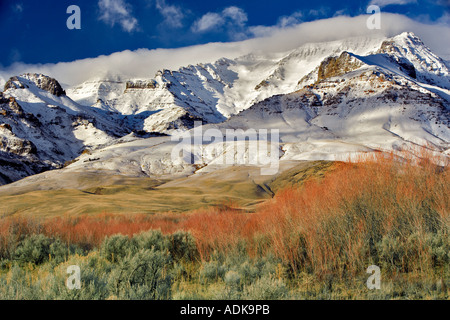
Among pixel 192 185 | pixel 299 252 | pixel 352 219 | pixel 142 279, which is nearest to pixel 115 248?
pixel 142 279

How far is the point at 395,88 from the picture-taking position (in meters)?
183

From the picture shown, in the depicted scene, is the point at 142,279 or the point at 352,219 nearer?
the point at 142,279

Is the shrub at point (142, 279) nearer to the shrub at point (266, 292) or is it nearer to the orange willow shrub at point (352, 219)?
the shrub at point (266, 292)

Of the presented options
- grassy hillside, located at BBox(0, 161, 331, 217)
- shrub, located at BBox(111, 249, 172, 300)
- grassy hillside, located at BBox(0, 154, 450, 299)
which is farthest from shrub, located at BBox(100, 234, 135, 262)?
grassy hillside, located at BBox(0, 161, 331, 217)

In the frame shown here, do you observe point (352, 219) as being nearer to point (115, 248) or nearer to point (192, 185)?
point (115, 248)

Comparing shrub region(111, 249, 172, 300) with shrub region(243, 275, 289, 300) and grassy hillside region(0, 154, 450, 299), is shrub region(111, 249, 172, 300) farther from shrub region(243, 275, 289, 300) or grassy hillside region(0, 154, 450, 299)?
shrub region(243, 275, 289, 300)

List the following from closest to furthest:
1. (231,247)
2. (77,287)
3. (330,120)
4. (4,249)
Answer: (77,287) → (231,247) → (4,249) → (330,120)

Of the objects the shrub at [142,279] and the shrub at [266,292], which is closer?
the shrub at [266,292]

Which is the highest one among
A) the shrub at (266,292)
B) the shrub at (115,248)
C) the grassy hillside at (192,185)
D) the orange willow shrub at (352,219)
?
the orange willow shrub at (352,219)

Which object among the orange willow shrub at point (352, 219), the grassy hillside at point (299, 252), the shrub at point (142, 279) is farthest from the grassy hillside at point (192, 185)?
the shrub at point (142, 279)
